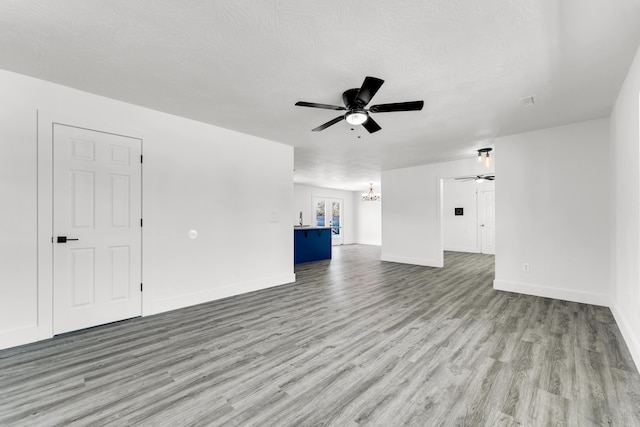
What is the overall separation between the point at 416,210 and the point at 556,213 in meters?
3.17

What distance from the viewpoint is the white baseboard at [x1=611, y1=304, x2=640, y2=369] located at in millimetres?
2338

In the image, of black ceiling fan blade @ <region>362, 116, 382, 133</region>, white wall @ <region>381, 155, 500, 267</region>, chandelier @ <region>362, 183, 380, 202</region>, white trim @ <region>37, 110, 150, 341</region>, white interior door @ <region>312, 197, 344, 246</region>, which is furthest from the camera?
chandelier @ <region>362, 183, 380, 202</region>

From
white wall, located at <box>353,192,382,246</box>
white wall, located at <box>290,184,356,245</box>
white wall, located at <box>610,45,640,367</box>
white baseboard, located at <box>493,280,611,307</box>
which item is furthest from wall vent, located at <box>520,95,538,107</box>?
white wall, located at <box>353,192,382,246</box>

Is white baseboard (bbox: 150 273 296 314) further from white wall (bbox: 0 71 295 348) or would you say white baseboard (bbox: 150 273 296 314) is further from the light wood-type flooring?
the light wood-type flooring

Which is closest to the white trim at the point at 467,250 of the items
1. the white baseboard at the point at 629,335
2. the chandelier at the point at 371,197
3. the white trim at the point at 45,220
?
the chandelier at the point at 371,197

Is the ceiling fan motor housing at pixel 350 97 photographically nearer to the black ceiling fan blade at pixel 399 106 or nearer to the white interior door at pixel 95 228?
the black ceiling fan blade at pixel 399 106

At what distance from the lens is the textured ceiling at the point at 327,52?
1882 mm

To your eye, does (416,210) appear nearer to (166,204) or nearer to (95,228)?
(166,204)

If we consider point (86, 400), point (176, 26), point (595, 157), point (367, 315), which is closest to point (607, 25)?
point (595, 157)

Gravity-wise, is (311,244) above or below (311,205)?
below

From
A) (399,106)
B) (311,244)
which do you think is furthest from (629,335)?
(311,244)

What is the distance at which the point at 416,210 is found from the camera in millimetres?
7242

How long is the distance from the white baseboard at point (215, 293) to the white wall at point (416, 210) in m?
3.54

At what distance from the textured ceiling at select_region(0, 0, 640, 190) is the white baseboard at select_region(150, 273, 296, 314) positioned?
251 centimetres
